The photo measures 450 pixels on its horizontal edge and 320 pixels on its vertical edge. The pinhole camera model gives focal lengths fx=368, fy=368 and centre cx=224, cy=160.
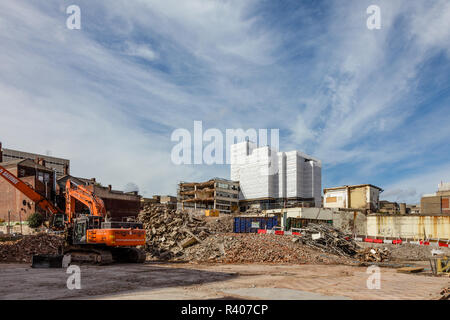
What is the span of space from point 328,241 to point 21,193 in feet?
134

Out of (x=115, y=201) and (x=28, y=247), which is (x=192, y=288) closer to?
(x=28, y=247)

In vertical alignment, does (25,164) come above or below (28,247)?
above

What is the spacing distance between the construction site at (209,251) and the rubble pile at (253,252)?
0.07 metres

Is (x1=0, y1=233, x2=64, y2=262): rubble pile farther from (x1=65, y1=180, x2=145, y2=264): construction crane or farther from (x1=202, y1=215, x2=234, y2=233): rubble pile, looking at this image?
(x1=202, y1=215, x2=234, y2=233): rubble pile

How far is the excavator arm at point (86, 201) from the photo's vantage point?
22.5m

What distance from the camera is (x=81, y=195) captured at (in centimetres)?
2322

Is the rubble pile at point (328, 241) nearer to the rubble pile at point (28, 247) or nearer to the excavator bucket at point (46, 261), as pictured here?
the excavator bucket at point (46, 261)

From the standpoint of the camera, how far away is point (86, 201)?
23031 millimetres

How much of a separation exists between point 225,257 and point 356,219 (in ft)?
99.5

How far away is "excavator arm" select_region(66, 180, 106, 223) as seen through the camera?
73.9ft

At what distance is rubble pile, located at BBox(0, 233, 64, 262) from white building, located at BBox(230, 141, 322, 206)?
7031 cm

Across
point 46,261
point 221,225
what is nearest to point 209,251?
point 46,261

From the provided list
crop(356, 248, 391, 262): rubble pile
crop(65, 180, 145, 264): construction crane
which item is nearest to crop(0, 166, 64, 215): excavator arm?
crop(65, 180, 145, 264): construction crane
